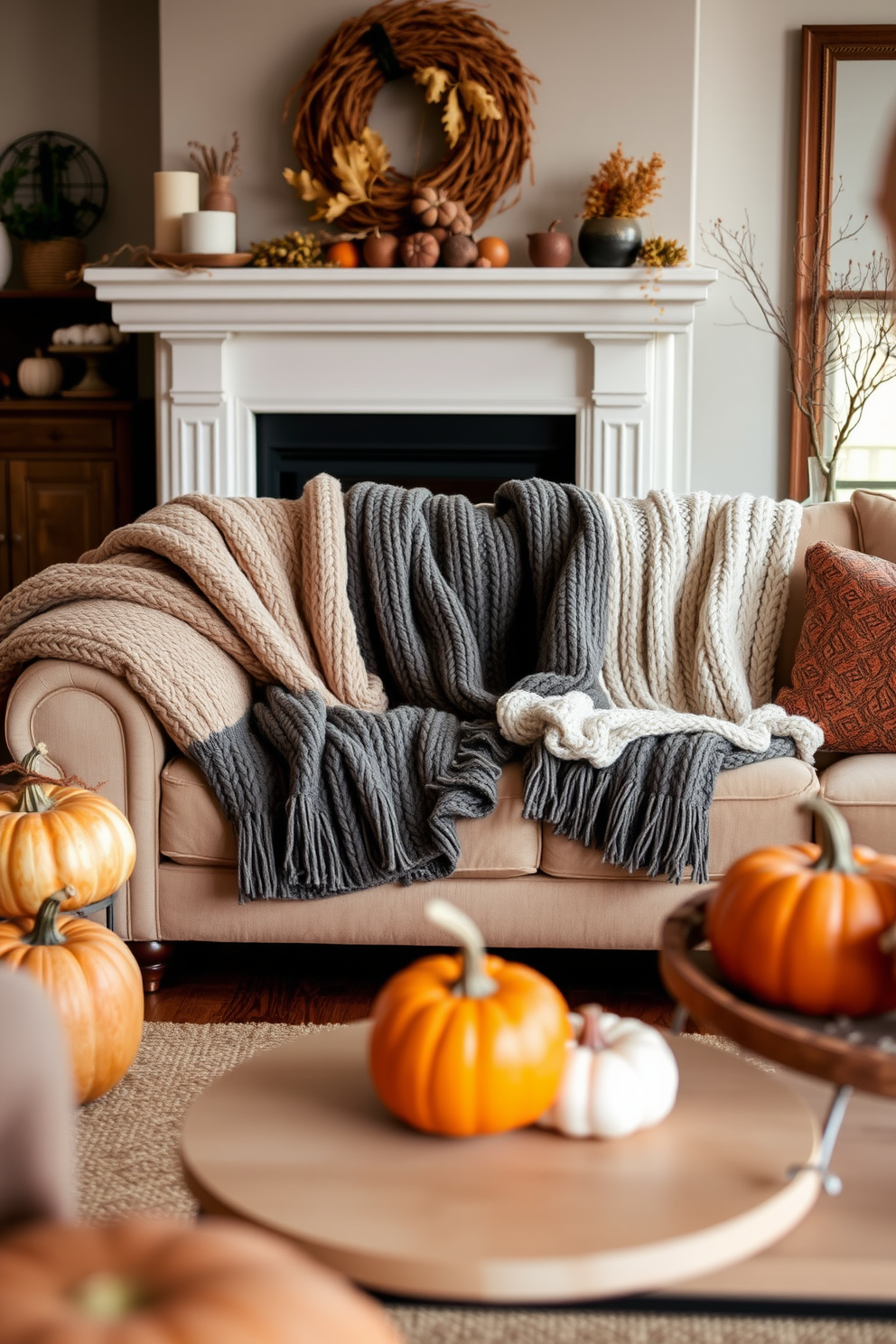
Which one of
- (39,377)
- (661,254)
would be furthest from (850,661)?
(39,377)

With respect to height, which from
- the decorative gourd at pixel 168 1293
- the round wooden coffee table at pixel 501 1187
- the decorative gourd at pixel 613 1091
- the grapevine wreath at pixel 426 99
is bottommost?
the round wooden coffee table at pixel 501 1187

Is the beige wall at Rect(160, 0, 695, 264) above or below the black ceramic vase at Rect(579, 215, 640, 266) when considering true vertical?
above

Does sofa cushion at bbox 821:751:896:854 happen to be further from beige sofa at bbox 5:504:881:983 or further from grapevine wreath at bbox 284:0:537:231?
grapevine wreath at bbox 284:0:537:231

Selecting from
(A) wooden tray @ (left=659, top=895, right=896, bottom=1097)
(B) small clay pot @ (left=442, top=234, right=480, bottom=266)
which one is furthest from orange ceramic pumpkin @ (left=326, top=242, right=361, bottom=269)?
(A) wooden tray @ (left=659, top=895, right=896, bottom=1097)

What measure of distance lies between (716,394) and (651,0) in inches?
51.6

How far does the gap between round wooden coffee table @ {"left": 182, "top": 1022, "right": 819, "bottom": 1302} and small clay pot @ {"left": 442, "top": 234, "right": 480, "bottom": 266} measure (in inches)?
142

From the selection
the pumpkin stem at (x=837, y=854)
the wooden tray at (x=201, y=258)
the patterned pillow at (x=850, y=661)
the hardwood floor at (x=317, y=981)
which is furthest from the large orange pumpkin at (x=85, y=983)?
the wooden tray at (x=201, y=258)

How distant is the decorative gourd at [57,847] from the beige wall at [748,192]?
329cm

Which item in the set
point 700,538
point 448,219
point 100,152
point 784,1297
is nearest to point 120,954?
point 784,1297

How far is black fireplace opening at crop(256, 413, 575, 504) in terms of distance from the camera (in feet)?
15.1

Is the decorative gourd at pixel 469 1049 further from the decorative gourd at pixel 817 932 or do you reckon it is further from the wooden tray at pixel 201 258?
the wooden tray at pixel 201 258

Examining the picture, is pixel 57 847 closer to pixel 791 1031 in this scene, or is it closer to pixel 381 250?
pixel 791 1031

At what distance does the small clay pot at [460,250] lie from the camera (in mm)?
4359

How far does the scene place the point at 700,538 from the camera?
282cm
